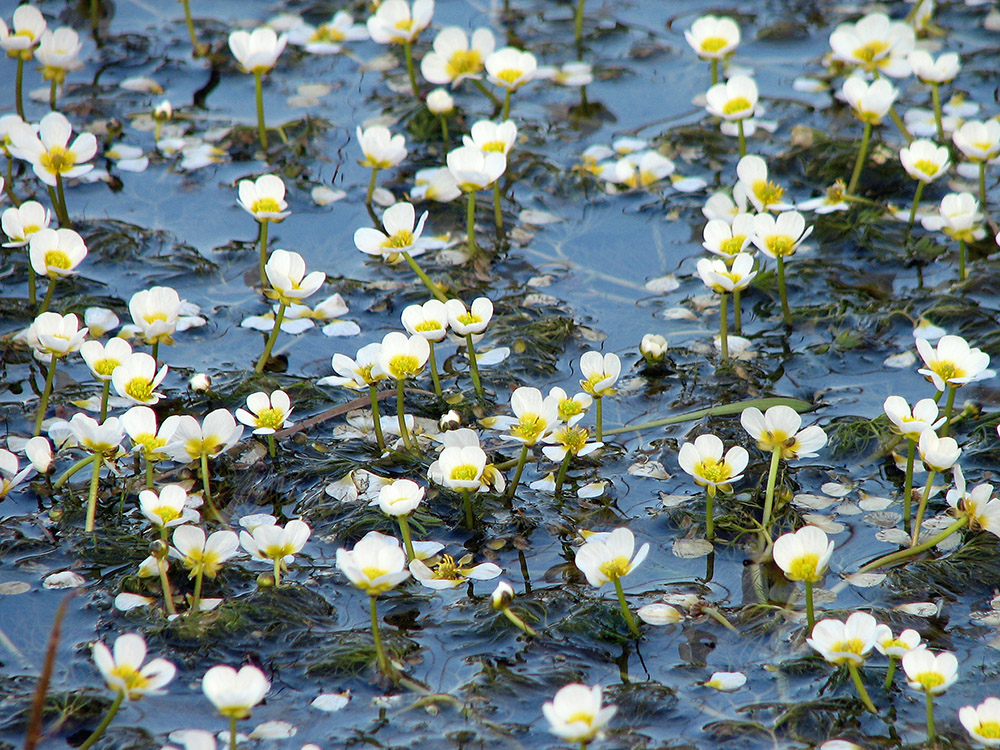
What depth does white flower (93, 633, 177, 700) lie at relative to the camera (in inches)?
65.2

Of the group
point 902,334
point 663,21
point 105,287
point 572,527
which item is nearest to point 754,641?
point 572,527

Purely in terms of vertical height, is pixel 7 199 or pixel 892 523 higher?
pixel 7 199

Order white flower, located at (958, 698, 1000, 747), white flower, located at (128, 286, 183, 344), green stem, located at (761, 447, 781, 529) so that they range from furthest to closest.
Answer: white flower, located at (128, 286, 183, 344) → green stem, located at (761, 447, 781, 529) → white flower, located at (958, 698, 1000, 747)

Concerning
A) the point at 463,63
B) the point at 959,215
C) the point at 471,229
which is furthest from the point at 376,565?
the point at 463,63

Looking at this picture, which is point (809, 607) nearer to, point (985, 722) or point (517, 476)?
point (985, 722)

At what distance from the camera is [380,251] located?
2.80m

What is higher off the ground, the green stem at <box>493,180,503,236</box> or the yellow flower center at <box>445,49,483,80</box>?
the yellow flower center at <box>445,49,483,80</box>

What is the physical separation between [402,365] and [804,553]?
102 centimetres

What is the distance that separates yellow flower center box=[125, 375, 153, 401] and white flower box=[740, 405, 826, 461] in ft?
4.60

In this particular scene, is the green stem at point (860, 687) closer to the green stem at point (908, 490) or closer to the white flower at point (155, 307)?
the green stem at point (908, 490)

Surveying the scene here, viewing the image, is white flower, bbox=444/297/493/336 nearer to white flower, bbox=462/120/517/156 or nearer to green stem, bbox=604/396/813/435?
green stem, bbox=604/396/813/435

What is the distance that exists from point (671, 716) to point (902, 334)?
5.26 ft

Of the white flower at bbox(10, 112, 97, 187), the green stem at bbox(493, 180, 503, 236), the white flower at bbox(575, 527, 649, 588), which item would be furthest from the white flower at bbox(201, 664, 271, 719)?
the green stem at bbox(493, 180, 503, 236)

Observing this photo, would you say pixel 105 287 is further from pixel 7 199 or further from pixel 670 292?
pixel 670 292
